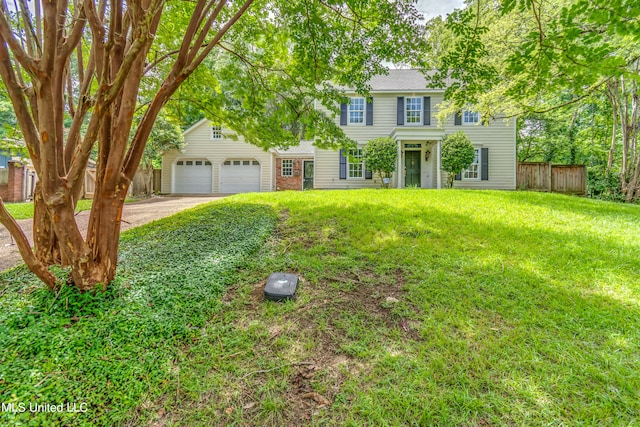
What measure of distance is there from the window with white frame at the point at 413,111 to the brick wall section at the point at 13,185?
51.1 feet

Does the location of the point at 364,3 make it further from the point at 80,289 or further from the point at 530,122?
the point at 530,122

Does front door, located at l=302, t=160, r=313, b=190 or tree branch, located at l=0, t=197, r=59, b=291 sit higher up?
front door, located at l=302, t=160, r=313, b=190

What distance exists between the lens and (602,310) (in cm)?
238

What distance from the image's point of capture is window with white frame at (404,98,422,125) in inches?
502

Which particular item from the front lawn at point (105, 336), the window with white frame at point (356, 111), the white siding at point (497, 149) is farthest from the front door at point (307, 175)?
the front lawn at point (105, 336)

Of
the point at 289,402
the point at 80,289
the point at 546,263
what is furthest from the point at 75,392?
the point at 546,263

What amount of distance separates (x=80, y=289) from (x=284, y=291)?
1.58 meters

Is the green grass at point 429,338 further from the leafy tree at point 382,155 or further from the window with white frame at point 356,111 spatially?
the window with white frame at point 356,111

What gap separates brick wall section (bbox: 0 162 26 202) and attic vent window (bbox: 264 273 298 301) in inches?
507

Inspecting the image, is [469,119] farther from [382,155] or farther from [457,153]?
[382,155]

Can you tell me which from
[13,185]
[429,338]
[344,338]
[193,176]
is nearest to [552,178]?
[429,338]

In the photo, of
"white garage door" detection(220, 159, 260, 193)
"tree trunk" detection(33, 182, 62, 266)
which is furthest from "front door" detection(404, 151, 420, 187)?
"tree trunk" detection(33, 182, 62, 266)

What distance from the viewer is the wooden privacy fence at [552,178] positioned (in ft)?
40.4

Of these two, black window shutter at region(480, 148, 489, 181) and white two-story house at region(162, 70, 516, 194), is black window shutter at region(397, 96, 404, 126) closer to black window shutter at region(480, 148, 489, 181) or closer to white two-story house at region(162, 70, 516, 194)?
white two-story house at region(162, 70, 516, 194)
